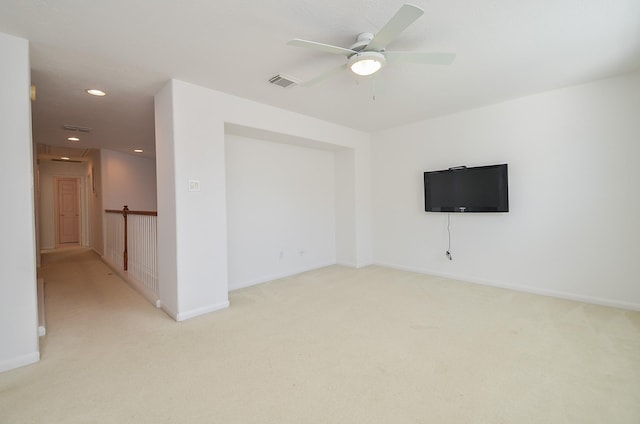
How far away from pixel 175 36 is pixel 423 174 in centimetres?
369

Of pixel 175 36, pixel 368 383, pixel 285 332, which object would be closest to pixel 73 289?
pixel 285 332

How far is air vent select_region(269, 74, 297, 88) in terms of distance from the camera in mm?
2799

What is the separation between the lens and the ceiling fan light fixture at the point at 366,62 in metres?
2.05

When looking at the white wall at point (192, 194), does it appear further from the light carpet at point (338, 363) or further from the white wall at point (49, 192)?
the white wall at point (49, 192)

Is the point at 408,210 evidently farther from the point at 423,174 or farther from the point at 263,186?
the point at 263,186

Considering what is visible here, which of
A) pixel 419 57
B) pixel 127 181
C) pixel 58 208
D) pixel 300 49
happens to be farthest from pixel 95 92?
pixel 58 208

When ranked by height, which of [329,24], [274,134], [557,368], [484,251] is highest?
[329,24]

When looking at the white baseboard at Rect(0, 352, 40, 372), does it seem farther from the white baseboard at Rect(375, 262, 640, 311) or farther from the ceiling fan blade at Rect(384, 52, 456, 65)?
the white baseboard at Rect(375, 262, 640, 311)

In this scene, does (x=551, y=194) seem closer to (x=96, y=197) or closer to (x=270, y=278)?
(x=270, y=278)

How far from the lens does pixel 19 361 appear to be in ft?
6.82

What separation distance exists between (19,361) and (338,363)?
2.36 meters

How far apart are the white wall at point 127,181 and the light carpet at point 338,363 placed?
3411 millimetres

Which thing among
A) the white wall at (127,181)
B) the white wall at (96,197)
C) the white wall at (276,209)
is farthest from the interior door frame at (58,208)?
the white wall at (276,209)

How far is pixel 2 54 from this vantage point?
6.73 feet
